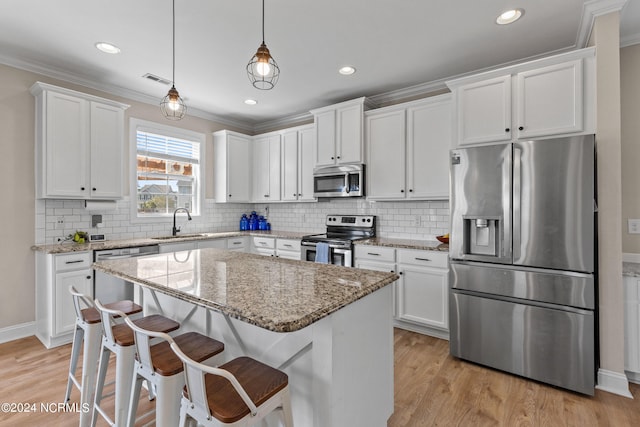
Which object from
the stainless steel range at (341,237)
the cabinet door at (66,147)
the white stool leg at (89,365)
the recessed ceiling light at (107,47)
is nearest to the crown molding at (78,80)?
the cabinet door at (66,147)

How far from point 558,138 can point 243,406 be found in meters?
2.56

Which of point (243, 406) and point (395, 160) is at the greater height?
point (395, 160)

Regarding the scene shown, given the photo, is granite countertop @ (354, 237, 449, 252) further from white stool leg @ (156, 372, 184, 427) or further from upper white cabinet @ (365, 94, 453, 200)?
white stool leg @ (156, 372, 184, 427)

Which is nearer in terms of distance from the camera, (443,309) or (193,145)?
(443,309)

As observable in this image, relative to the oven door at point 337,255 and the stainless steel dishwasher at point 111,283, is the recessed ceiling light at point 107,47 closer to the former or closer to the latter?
the stainless steel dishwasher at point 111,283

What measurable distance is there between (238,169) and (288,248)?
160 cm

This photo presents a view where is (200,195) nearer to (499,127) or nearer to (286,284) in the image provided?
(286,284)

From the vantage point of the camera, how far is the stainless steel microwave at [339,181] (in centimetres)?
382

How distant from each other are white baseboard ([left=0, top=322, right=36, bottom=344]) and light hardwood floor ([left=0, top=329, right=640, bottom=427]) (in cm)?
32

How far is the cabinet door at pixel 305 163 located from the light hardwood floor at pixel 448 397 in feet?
8.24

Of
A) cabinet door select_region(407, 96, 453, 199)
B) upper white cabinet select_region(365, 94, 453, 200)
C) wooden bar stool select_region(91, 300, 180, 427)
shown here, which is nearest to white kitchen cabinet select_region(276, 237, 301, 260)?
upper white cabinet select_region(365, 94, 453, 200)

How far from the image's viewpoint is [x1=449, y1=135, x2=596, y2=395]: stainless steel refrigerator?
213 cm

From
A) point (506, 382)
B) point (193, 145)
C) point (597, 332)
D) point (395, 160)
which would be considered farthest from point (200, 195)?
point (597, 332)

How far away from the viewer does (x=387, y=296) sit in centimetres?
169
